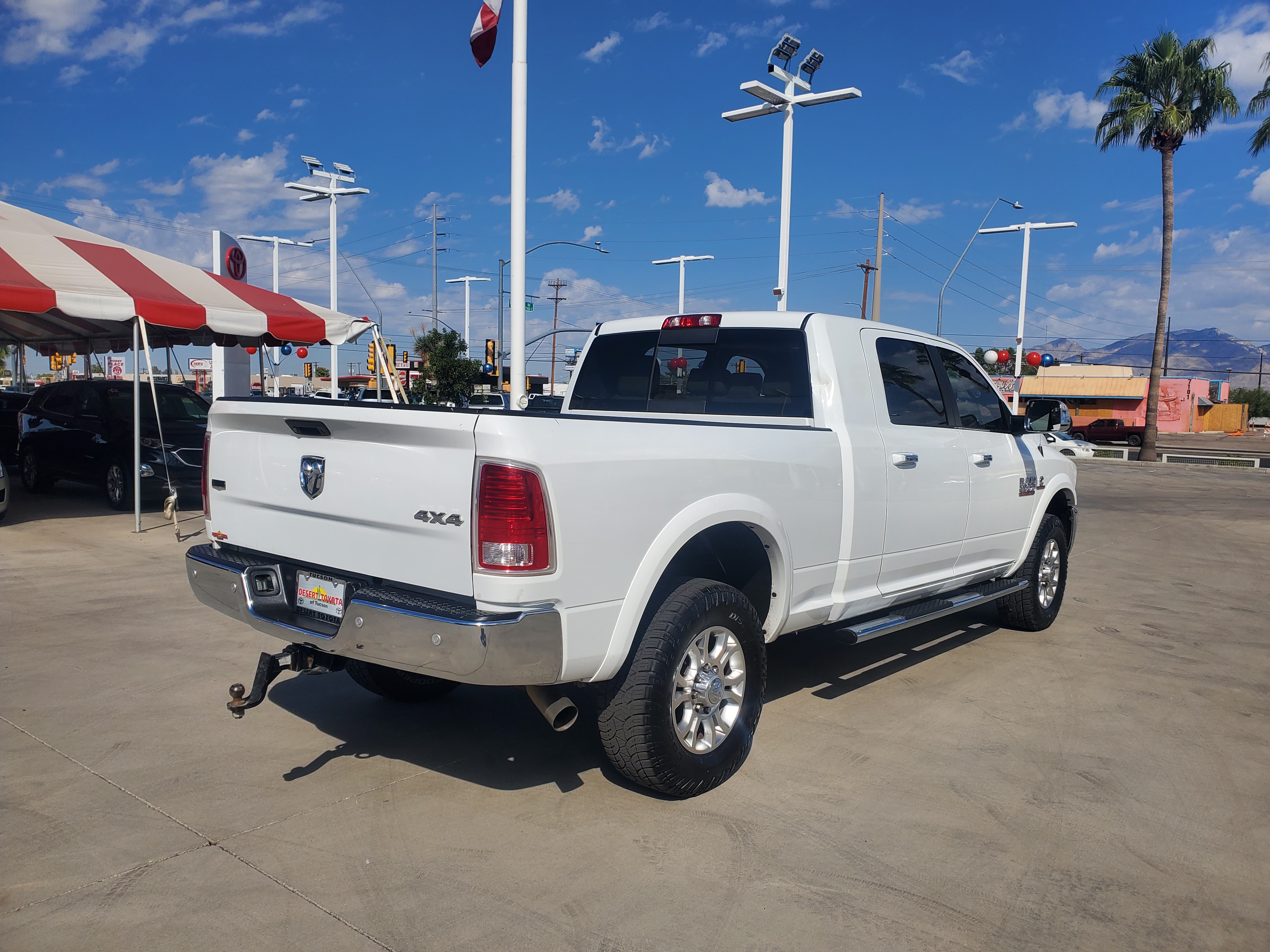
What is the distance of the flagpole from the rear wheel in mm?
5025

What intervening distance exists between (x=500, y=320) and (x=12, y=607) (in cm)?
3873

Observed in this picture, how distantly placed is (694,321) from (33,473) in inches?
473

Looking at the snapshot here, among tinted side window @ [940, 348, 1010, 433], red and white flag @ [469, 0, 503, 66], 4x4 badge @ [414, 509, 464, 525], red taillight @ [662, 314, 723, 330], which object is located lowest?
4x4 badge @ [414, 509, 464, 525]

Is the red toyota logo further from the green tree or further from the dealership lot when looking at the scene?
the green tree

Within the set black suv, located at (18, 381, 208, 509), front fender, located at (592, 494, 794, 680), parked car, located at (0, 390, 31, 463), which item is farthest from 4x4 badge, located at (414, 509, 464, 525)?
parked car, located at (0, 390, 31, 463)

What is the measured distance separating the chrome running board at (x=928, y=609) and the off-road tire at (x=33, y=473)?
40.5 ft

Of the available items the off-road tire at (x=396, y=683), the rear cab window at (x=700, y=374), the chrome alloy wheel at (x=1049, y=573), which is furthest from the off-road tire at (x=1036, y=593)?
the off-road tire at (x=396, y=683)

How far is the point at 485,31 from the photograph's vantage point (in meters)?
10.8

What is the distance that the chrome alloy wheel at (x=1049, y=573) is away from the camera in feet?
22.2

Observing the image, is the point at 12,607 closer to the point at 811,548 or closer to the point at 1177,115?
the point at 811,548

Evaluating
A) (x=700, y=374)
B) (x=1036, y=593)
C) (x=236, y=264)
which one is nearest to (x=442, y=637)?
(x=700, y=374)

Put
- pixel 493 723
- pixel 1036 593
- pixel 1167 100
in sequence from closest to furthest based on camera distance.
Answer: pixel 493 723, pixel 1036 593, pixel 1167 100

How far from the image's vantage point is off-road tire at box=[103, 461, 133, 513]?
11539 millimetres

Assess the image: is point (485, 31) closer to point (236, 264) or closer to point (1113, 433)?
point (236, 264)
